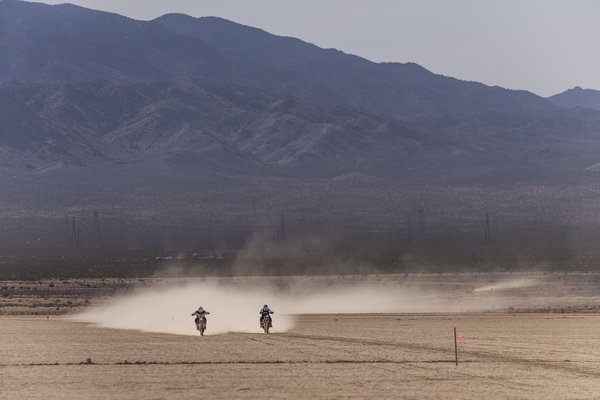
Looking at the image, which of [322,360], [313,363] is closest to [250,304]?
[322,360]

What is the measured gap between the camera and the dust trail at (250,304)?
168 feet

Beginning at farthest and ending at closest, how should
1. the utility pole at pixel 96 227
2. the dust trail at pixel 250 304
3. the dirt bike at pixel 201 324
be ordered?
the utility pole at pixel 96 227 < the dust trail at pixel 250 304 < the dirt bike at pixel 201 324

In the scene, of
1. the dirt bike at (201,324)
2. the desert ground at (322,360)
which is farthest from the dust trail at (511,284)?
the dirt bike at (201,324)

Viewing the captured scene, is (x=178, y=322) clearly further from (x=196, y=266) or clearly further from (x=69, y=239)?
(x=69, y=239)

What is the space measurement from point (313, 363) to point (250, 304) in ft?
103

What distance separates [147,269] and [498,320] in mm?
64124

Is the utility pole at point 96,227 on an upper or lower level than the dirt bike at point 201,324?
upper

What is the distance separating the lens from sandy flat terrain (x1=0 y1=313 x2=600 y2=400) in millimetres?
26734

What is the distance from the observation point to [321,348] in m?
36.2

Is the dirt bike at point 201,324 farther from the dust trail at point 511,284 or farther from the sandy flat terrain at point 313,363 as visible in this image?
the dust trail at point 511,284

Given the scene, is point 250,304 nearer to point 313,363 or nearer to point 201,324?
point 201,324

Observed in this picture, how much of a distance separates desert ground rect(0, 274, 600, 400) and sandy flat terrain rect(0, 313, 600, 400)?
0.03 m

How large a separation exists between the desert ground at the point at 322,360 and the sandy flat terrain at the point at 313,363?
30 mm

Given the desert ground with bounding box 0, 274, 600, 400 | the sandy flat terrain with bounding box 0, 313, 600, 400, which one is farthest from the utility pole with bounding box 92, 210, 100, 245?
the sandy flat terrain with bounding box 0, 313, 600, 400
